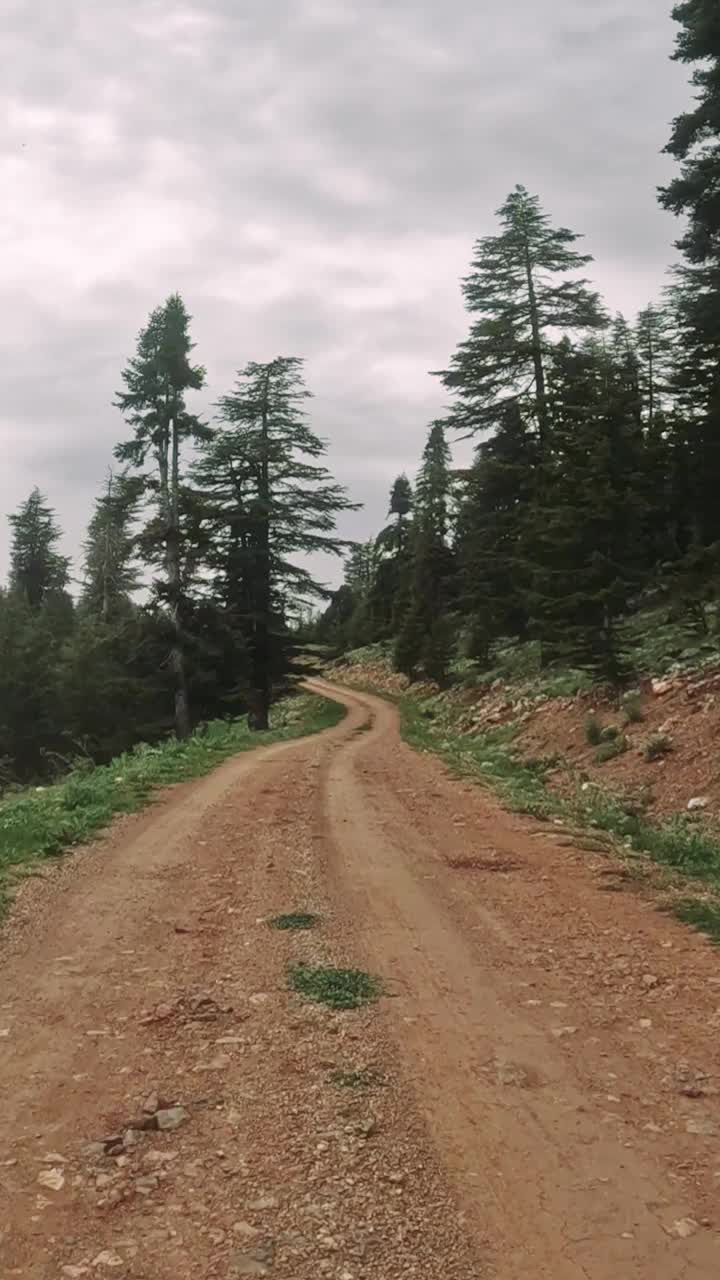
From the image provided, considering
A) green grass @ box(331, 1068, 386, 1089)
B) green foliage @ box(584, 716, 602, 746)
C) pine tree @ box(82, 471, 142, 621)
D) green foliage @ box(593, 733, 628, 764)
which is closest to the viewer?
green grass @ box(331, 1068, 386, 1089)

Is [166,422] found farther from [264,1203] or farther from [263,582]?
[264,1203]

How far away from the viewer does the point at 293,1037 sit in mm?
5289

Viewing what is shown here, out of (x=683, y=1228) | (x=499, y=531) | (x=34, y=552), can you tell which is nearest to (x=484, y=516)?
(x=499, y=531)

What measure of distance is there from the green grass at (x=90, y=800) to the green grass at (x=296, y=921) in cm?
297

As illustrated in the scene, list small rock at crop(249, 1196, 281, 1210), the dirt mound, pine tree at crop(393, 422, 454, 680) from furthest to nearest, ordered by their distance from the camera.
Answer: pine tree at crop(393, 422, 454, 680) → the dirt mound → small rock at crop(249, 1196, 281, 1210)

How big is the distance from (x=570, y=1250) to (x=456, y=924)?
4240 mm

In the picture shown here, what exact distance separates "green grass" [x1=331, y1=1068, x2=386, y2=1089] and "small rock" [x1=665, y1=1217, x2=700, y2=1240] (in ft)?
5.33

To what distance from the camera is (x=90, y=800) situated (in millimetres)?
13875

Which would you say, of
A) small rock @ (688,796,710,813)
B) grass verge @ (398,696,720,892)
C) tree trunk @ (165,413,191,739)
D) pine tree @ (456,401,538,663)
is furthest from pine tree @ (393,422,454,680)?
small rock @ (688,796,710,813)

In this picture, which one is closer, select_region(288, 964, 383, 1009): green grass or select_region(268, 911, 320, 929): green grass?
select_region(288, 964, 383, 1009): green grass

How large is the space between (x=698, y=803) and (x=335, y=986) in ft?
24.4

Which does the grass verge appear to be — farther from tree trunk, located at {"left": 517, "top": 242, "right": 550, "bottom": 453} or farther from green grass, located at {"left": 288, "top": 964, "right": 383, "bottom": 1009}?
tree trunk, located at {"left": 517, "top": 242, "right": 550, "bottom": 453}

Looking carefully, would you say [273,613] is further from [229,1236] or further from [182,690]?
[229,1236]

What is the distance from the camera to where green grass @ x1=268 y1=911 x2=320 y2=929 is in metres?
7.49
